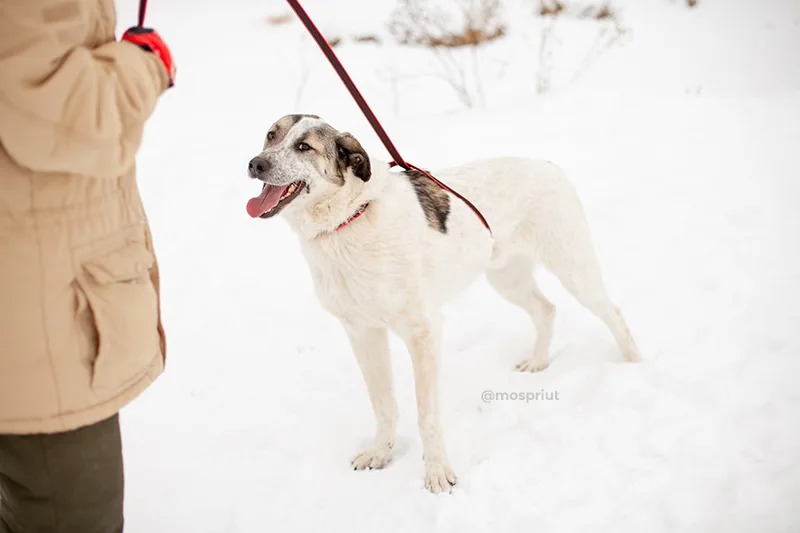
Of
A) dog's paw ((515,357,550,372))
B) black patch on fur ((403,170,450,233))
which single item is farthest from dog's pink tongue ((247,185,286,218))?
dog's paw ((515,357,550,372))

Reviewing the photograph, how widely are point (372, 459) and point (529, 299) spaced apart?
Result: 1.36 m

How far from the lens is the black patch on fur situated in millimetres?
2732

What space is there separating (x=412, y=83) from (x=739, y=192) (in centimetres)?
433

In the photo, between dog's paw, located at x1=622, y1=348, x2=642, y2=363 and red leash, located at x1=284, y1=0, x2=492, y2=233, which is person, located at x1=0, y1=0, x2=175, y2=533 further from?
dog's paw, located at x1=622, y1=348, x2=642, y2=363

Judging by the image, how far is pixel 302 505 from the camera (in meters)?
2.62

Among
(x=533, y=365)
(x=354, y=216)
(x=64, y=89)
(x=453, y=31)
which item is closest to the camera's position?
(x=64, y=89)

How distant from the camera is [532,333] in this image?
13.0ft

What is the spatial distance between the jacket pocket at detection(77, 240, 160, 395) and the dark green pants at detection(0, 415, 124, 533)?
155 mm

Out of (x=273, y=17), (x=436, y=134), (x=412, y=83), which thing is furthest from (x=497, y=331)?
(x=273, y=17)

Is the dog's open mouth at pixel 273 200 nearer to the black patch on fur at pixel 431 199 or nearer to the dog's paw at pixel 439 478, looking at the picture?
the black patch on fur at pixel 431 199

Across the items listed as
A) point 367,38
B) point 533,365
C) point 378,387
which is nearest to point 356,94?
point 378,387

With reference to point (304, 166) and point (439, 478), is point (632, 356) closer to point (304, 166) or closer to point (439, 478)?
point (439, 478)

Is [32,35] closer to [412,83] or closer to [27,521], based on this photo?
[27,521]

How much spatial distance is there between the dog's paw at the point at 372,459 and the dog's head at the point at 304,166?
4.20 feet
